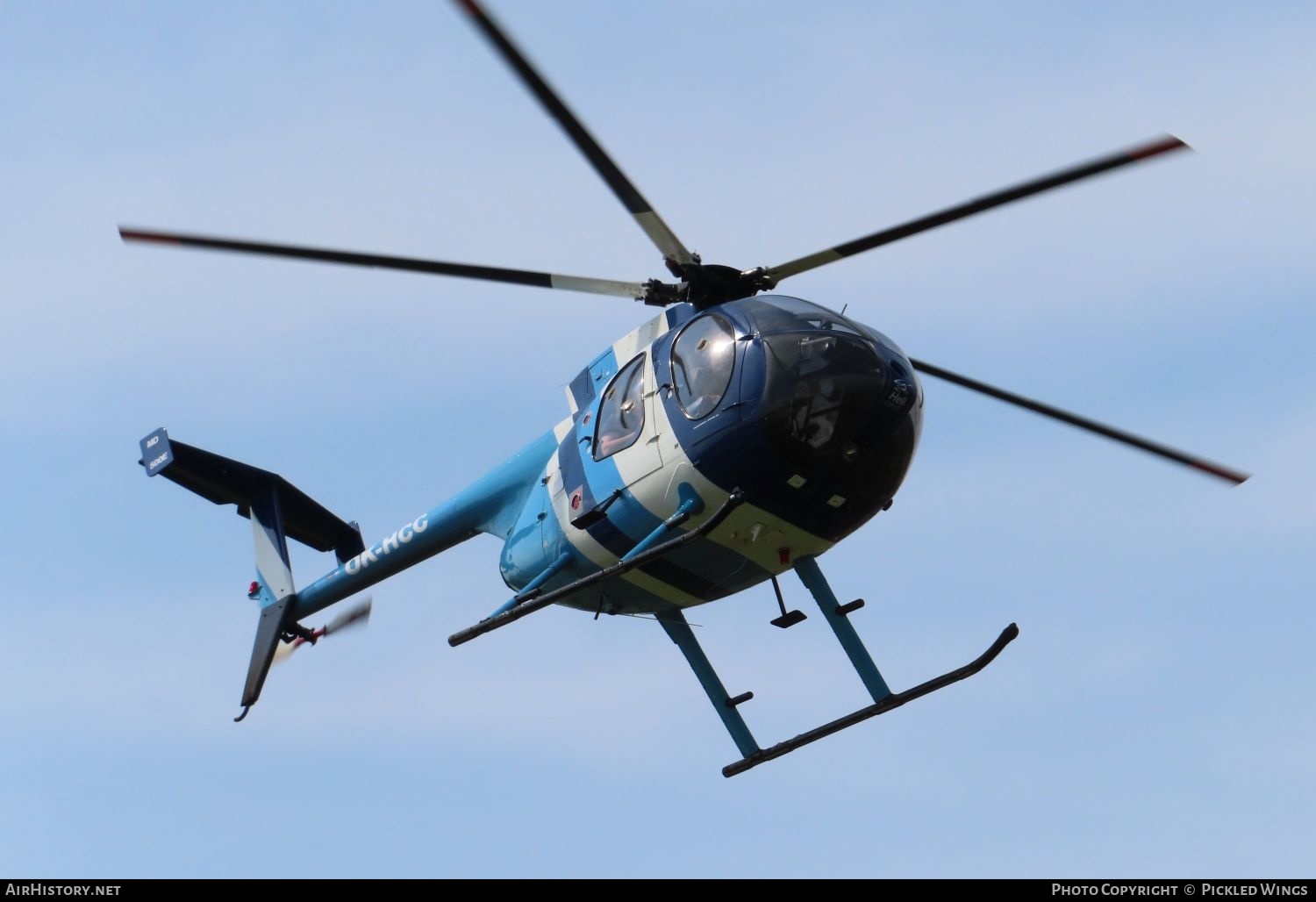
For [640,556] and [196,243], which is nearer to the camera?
[196,243]

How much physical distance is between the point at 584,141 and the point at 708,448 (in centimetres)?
280

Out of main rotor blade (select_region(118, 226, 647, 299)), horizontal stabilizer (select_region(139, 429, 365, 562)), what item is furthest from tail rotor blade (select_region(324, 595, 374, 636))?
main rotor blade (select_region(118, 226, 647, 299))

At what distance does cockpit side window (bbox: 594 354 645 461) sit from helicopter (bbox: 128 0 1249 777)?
18mm

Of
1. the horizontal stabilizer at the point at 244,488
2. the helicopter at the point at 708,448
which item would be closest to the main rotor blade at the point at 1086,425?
the helicopter at the point at 708,448

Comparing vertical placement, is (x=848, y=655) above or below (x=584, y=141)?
below

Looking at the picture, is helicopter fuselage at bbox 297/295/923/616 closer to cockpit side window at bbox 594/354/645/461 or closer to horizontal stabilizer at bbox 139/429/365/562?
cockpit side window at bbox 594/354/645/461

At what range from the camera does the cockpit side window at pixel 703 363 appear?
599 inches

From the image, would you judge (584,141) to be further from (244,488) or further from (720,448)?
(244,488)

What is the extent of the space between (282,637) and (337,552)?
1.29 meters

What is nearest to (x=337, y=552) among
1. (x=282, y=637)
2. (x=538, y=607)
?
(x=282, y=637)

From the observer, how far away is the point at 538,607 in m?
16.3

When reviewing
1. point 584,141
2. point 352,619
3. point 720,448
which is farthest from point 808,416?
point 352,619

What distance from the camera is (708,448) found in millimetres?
15188

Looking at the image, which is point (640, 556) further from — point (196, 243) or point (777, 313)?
point (196, 243)
